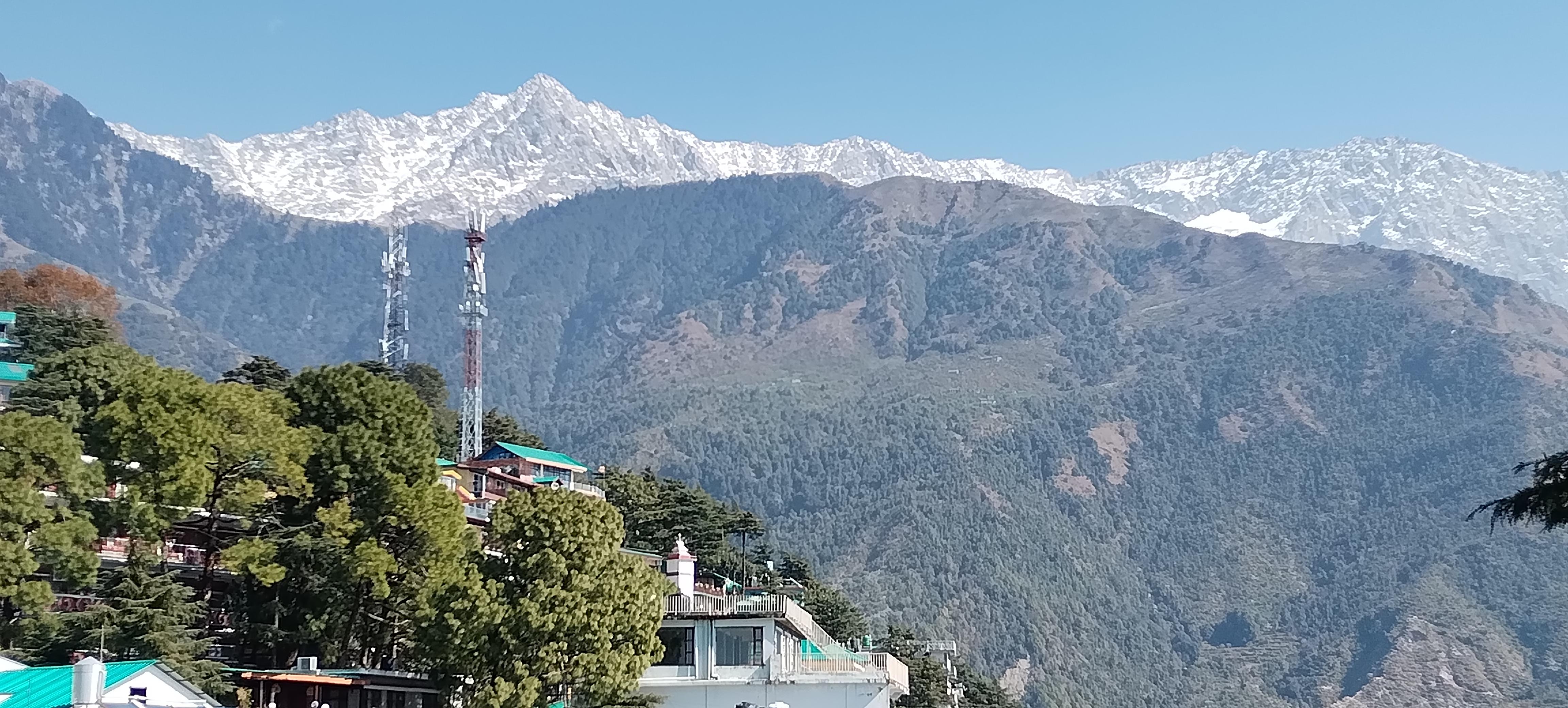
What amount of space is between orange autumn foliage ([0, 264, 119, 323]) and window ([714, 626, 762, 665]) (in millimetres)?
63352

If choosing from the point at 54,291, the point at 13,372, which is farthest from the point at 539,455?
the point at 54,291

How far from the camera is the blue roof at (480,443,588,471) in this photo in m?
96.4

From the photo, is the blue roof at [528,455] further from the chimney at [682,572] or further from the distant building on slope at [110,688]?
the distant building on slope at [110,688]

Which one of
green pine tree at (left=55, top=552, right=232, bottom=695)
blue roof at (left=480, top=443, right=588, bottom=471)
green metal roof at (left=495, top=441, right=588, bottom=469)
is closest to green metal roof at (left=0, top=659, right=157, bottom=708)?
green pine tree at (left=55, top=552, right=232, bottom=695)

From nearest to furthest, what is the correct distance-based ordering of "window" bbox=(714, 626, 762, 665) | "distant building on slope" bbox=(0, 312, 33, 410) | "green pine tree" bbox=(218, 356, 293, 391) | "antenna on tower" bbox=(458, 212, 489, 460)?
"window" bbox=(714, 626, 762, 665) → "distant building on slope" bbox=(0, 312, 33, 410) → "green pine tree" bbox=(218, 356, 293, 391) → "antenna on tower" bbox=(458, 212, 489, 460)

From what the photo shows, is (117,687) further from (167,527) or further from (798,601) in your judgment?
(798,601)

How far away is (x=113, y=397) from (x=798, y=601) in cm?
3630

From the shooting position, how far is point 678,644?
5316 cm

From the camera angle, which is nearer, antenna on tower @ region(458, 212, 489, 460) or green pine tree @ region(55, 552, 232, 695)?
green pine tree @ region(55, 552, 232, 695)

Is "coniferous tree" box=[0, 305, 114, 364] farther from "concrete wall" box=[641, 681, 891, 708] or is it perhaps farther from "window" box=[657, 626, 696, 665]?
"concrete wall" box=[641, 681, 891, 708]

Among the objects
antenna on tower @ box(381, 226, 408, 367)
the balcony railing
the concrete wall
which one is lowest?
the concrete wall

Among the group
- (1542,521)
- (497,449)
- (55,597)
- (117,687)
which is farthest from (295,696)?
(497,449)

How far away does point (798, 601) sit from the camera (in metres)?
84.4

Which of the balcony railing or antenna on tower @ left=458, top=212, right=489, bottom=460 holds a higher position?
antenna on tower @ left=458, top=212, right=489, bottom=460
